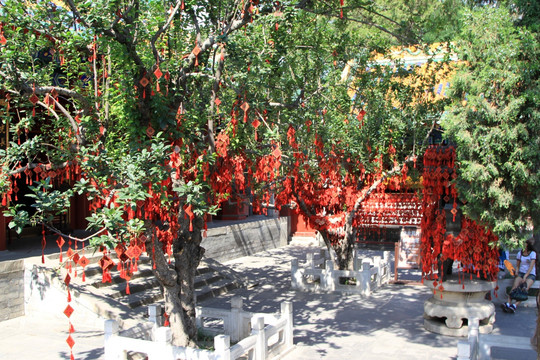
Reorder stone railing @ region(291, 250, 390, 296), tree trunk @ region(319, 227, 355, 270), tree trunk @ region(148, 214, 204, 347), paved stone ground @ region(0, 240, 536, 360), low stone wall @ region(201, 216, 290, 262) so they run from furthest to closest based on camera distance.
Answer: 1. low stone wall @ region(201, 216, 290, 262)
2. tree trunk @ region(319, 227, 355, 270)
3. stone railing @ region(291, 250, 390, 296)
4. paved stone ground @ region(0, 240, 536, 360)
5. tree trunk @ region(148, 214, 204, 347)

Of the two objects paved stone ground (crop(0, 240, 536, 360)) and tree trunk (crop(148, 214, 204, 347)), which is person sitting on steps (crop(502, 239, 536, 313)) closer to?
paved stone ground (crop(0, 240, 536, 360))

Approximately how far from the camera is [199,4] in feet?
23.3

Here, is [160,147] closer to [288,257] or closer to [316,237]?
[288,257]

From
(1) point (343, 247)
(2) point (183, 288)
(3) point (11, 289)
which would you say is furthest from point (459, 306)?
(3) point (11, 289)

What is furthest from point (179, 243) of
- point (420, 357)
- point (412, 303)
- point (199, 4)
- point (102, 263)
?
point (412, 303)

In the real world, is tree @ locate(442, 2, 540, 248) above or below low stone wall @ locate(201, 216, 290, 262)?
above

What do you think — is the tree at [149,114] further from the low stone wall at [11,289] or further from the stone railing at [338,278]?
the stone railing at [338,278]

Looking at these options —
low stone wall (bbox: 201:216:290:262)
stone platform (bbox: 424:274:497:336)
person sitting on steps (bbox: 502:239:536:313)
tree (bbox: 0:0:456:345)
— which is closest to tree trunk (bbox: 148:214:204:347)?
tree (bbox: 0:0:456:345)

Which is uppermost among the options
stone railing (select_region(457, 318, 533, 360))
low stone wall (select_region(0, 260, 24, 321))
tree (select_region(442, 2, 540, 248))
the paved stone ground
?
tree (select_region(442, 2, 540, 248))

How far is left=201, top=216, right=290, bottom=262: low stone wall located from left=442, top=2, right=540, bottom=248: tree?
1040 centimetres

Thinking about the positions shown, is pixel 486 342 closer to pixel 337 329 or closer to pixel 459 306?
pixel 459 306

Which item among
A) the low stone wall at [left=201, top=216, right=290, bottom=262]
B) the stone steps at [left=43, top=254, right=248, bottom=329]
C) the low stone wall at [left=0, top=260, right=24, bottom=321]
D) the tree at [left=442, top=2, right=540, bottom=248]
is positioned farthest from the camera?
the low stone wall at [left=201, top=216, right=290, bottom=262]

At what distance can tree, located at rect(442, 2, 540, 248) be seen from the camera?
17.3ft

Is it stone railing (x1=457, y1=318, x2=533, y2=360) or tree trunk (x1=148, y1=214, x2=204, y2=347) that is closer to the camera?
stone railing (x1=457, y1=318, x2=533, y2=360)
